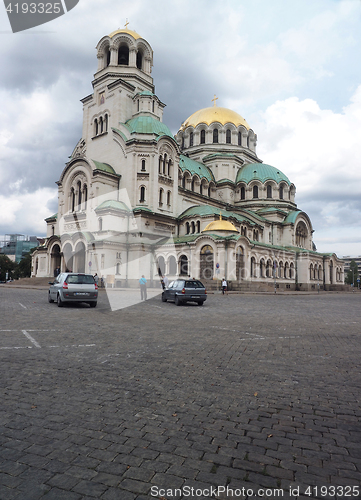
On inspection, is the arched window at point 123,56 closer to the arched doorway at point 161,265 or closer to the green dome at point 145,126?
the green dome at point 145,126

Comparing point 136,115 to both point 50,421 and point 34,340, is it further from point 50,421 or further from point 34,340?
point 50,421

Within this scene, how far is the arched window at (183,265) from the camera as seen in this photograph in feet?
139

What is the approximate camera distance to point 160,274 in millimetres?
44125

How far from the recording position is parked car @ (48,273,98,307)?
16375 mm

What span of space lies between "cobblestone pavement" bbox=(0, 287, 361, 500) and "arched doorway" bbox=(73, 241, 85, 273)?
36968mm

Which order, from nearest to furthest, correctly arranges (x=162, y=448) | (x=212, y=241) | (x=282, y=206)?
(x=162, y=448)
(x=212, y=241)
(x=282, y=206)

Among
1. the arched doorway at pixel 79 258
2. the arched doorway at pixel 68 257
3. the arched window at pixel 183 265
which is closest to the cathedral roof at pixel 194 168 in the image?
the arched window at pixel 183 265

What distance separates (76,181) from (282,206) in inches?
1346

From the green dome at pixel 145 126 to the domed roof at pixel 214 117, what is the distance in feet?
55.7

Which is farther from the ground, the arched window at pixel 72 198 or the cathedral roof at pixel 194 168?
the cathedral roof at pixel 194 168

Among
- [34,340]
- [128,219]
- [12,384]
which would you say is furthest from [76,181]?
[12,384]

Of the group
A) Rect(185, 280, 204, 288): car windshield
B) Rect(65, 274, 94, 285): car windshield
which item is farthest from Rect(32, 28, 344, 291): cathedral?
Rect(65, 274, 94, 285): car windshield

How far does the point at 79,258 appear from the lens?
4416 cm

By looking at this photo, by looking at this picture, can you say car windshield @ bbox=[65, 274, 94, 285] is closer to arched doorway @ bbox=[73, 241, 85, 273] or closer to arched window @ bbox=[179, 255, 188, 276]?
arched window @ bbox=[179, 255, 188, 276]
